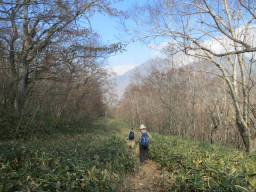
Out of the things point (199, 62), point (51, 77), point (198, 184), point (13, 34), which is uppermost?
point (13, 34)

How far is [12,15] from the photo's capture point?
403cm

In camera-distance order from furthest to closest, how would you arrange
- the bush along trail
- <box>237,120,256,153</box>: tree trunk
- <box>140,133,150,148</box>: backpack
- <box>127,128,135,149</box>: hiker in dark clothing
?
<box>127,128,135,149</box>: hiker in dark clothing
<box>237,120,256,153</box>: tree trunk
<box>140,133,150,148</box>: backpack
the bush along trail

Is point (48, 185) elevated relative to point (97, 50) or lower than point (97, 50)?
lower

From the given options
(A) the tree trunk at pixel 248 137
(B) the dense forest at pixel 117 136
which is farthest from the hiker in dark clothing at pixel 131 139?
(A) the tree trunk at pixel 248 137

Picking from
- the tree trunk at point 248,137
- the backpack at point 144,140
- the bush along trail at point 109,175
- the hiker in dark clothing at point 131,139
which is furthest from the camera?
the hiker in dark clothing at point 131,139

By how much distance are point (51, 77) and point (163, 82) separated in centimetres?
680

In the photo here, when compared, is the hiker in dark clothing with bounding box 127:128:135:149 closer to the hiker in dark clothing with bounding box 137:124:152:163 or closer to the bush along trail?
the hiker in dark clothing with bounding box 137:124:152:163

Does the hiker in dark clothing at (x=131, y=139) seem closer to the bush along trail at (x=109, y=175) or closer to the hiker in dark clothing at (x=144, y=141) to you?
the hiker in dark clothing at (x=144, y=141)

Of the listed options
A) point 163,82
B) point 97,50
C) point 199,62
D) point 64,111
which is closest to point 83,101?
point 64,111

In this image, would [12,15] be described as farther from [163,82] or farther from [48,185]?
[163,82]

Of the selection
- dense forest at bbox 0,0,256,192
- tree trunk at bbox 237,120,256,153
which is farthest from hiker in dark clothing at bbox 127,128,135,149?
tree trunk at bbox 237,120,256,153

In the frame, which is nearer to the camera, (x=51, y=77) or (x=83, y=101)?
Answer: (x=51, y=77)

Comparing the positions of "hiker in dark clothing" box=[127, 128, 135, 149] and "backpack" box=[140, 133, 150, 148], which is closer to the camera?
"backpack" box=[140, 133, 150, 148]

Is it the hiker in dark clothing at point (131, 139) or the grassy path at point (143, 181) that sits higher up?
the hiker in dark clothing at point (131, 139)
